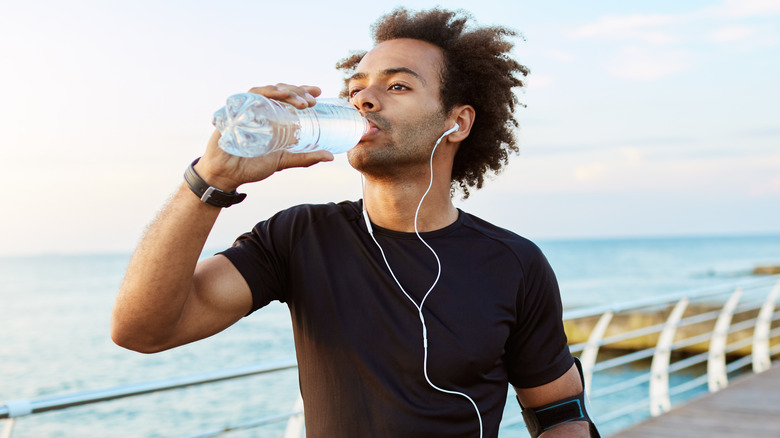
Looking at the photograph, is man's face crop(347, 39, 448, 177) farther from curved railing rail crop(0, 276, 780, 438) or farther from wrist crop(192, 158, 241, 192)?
curved railing rail crop(0, 276, 780, 438)

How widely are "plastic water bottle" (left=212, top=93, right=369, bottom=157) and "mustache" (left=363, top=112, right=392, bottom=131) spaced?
3cm

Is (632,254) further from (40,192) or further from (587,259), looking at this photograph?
(40,192)

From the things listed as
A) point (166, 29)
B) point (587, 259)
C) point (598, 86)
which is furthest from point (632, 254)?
point (166, 29)

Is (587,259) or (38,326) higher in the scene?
(38,326)

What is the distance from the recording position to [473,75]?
72.0 inches

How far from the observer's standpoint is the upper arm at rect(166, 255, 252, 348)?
4.04 ft

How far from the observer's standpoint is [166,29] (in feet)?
19.3

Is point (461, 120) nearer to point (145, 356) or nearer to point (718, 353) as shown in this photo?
point (718, 353)

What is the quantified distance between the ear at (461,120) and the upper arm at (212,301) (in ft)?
2.13

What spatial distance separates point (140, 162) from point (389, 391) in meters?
13.9

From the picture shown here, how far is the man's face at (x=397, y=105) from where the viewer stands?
4.79ft

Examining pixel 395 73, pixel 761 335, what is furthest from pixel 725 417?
pixel 395 73

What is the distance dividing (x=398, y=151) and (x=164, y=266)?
0.56 m

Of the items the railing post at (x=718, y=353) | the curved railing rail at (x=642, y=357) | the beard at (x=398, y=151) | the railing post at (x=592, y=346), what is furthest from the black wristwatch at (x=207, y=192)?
the railing post at (x=718, y=353)
